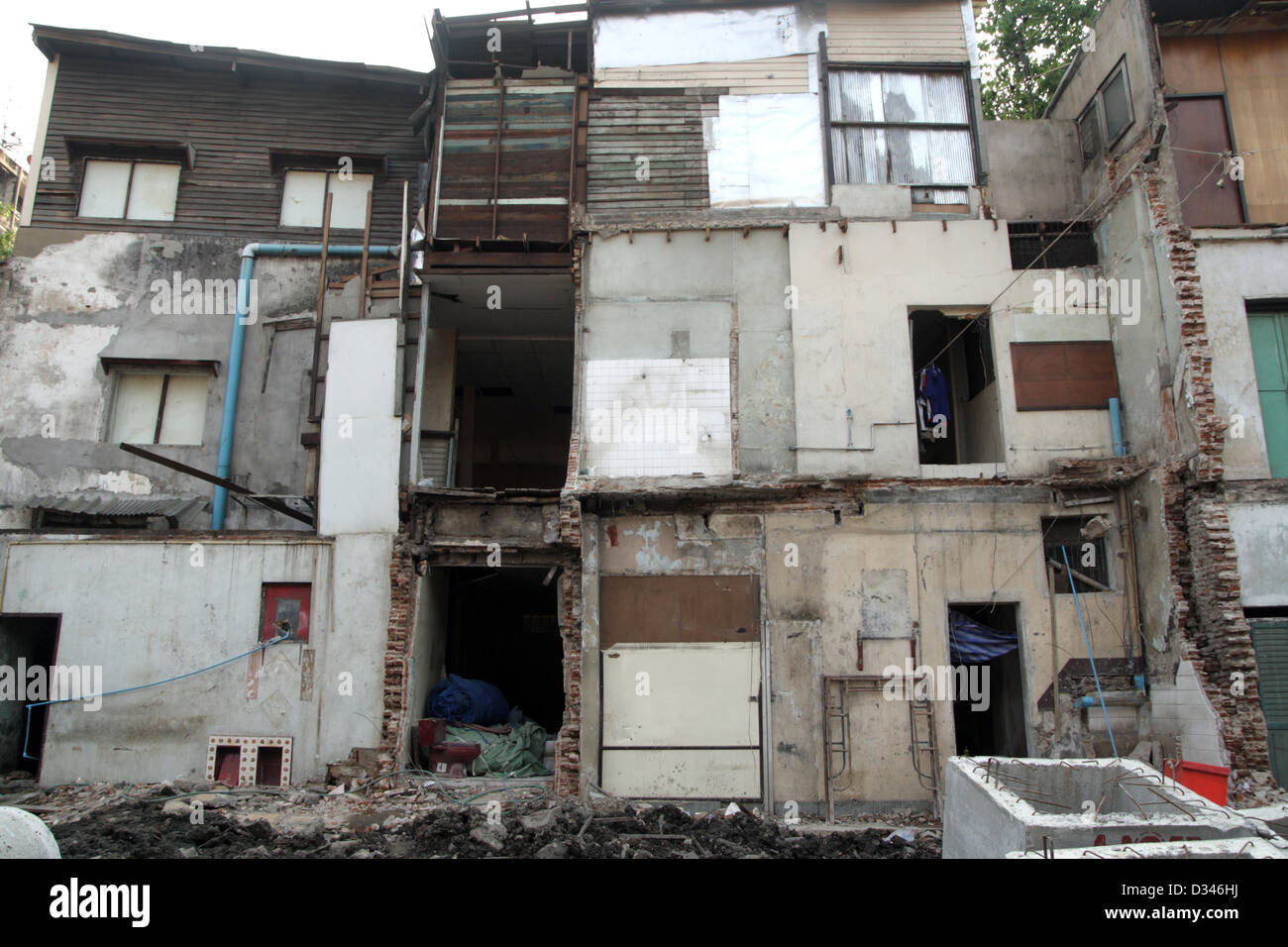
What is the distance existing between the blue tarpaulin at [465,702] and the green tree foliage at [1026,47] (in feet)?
57.8

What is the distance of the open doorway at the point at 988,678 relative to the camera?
12008mm

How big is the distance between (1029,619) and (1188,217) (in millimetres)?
6302

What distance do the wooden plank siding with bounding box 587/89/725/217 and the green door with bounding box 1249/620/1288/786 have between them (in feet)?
32.9

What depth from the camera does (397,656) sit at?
12.4 m

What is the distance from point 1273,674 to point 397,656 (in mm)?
12004

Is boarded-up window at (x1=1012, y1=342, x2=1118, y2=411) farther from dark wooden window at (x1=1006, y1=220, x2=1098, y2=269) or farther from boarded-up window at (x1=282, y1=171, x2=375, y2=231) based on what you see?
boarded-up window at (x1=282, y1=171, x2=375, y2=231)

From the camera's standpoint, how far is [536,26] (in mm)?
14844

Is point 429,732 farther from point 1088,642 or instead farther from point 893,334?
point 1088,642

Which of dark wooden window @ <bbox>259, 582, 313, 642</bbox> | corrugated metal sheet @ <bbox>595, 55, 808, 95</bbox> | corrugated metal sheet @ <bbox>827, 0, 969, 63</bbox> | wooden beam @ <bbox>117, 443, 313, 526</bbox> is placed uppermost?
corrugated metal sheet @ <bbox>827, 0, 969, 63</bbox>

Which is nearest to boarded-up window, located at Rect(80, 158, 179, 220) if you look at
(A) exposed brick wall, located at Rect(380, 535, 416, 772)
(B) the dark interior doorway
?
(A) exposed brick wall, located at Rect(380, 535, 416, 772)

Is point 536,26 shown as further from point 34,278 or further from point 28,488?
point 28,488

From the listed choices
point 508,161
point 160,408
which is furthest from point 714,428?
point 160,408

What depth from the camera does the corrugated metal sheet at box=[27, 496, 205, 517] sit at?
573 inches

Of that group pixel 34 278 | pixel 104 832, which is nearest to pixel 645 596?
pixel 104 832
